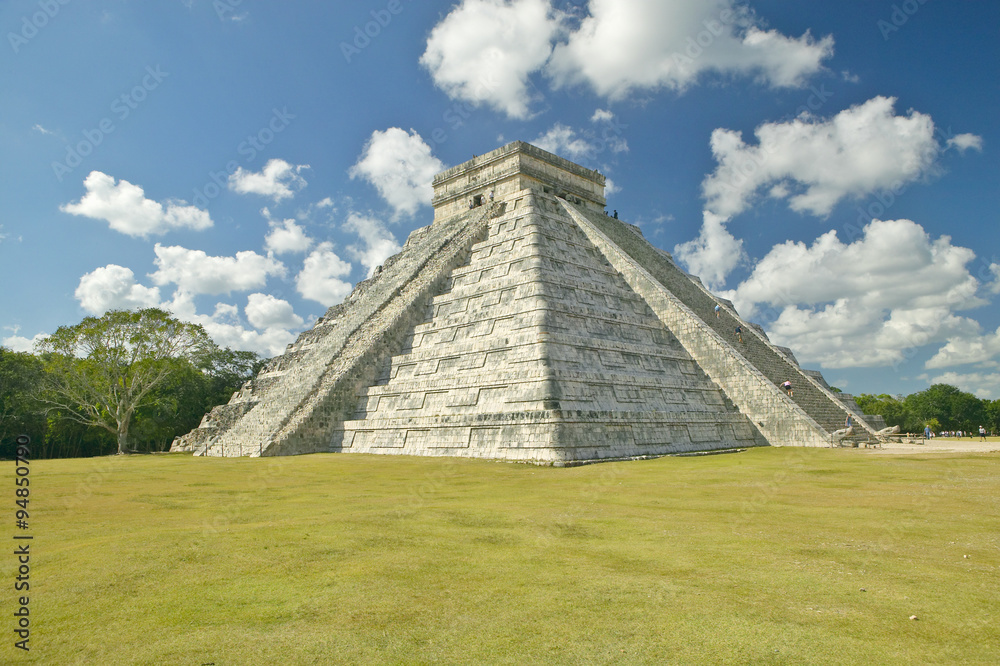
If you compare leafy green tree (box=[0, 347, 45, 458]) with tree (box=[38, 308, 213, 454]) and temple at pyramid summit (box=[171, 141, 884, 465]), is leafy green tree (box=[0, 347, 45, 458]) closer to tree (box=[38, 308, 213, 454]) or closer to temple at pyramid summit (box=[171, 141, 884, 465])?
tree (box=[38, 308, 213, 454])

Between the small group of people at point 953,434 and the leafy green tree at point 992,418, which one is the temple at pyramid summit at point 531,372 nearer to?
the small group of people at point 953,434

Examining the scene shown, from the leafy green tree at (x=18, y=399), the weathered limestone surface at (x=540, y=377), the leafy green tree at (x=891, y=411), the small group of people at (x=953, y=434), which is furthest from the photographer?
the leafy green tree at (x=891, y=411)

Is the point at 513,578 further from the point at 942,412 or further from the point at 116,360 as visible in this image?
the point at 942,412

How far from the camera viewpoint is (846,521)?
21.6 ft

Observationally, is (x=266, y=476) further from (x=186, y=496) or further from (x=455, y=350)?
(x=455, y=350)

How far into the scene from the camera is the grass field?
327 centimetres

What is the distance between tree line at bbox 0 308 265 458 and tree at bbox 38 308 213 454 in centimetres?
4

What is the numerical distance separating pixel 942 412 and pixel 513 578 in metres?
62.0

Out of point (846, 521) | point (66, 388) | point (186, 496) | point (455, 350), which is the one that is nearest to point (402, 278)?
point (455, 350)

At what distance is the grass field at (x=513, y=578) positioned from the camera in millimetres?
3268

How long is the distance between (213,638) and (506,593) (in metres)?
1.84

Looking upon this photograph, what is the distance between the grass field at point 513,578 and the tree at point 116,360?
2099 centimetres

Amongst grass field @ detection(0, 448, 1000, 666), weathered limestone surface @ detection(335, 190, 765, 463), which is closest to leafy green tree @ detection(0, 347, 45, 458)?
weathered limestone surface @ detection(335, 190, 765, 463)

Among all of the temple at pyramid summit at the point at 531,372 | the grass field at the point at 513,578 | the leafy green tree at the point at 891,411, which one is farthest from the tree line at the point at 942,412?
the grass field at the point at 513,578
